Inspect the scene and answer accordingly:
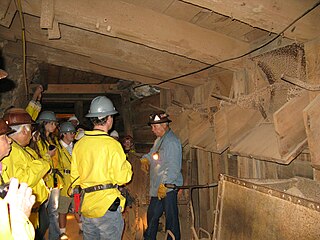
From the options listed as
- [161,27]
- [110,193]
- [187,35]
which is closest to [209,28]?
[187,35]

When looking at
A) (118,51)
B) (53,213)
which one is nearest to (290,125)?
(118,51)

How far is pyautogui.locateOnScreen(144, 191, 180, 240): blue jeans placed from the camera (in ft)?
15.6

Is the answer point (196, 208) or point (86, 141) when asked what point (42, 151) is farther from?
point (196, 208)

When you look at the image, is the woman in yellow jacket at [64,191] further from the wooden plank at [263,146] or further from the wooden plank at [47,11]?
the wooden plank at [263,146]

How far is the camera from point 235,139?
373 centimetres

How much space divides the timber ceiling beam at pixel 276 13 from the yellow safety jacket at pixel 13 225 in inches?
83.0

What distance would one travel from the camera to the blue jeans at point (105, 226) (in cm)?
363

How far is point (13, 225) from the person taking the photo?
5.13 ft

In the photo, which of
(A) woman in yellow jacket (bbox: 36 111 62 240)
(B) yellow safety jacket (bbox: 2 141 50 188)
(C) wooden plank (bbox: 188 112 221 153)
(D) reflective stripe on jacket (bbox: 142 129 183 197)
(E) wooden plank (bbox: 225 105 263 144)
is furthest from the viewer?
(A) woman in yellow jacket (bbox: 36 111 62 240)

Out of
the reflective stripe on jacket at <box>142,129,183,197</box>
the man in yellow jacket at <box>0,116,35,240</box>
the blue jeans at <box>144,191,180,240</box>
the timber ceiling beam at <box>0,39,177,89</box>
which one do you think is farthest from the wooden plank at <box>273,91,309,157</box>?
the timber ceiling beam at <box>0,39,177,89</box>

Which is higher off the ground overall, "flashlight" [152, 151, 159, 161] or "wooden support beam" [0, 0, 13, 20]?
"wooden support beam" [0, 0, 13, 20]

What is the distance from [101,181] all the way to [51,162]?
1893mm

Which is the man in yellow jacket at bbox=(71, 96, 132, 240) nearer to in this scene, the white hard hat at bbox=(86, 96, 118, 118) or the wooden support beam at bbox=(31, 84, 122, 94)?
the white hard hat at bbox=(86, 96, 118, 118)

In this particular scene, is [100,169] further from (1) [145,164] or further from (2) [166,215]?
(1) [145,164]
